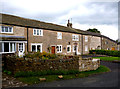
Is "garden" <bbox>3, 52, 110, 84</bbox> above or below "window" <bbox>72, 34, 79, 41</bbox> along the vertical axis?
below

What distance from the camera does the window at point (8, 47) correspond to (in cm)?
1244

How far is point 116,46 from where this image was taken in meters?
37.9

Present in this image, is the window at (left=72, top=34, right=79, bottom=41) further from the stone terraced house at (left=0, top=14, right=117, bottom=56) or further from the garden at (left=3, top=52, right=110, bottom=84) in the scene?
the garden at (left=3, top=52, right=110, bottom=84)

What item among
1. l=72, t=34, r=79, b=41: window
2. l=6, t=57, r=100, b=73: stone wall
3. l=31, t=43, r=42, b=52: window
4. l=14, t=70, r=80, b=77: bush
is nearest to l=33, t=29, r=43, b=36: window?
l=31, t=43, r=42, b=52: window

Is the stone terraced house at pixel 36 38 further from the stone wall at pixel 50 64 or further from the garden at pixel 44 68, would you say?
the garden at pixel 44 68

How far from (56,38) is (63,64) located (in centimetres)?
1133

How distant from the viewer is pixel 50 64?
8.66 metres

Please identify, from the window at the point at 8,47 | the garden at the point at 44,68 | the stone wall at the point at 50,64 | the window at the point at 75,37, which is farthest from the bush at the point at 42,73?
the window at the point at 75,37

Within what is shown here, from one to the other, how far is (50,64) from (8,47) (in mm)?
7293

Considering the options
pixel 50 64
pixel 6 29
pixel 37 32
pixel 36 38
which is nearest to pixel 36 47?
pixel 36 38

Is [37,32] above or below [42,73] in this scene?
above

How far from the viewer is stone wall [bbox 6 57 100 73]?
8141 mm

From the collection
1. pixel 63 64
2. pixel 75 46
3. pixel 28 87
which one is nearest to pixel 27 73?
pixel 28 87

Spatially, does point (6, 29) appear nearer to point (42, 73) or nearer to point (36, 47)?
point (36, 47)
